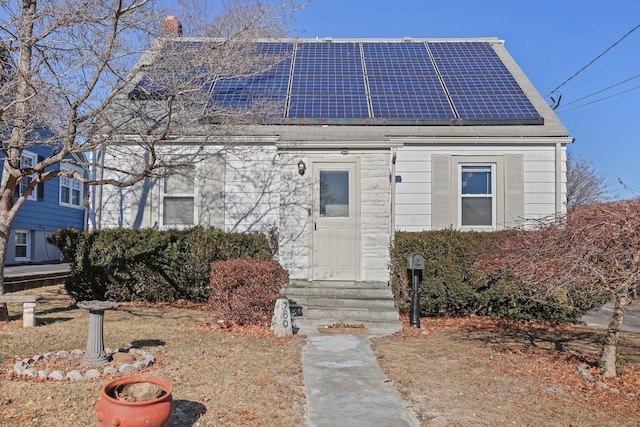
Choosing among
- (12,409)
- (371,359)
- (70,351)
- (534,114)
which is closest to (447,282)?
(371,359)

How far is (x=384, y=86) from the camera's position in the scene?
38.0 feet

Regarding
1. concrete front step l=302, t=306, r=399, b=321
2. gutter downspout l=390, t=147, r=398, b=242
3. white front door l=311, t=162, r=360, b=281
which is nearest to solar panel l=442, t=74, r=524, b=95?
gutter downspout l=390, t=147, r=398, b=242

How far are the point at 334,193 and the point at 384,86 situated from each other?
3.27 metres

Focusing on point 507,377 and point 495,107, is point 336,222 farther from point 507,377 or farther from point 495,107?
point 507,377

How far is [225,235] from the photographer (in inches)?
366

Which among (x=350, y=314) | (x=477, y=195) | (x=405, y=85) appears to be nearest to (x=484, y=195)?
(x=477, y=195)

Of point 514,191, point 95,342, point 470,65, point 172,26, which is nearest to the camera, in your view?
→ point 95,342

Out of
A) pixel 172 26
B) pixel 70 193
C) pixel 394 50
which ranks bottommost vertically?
pixel 70 193

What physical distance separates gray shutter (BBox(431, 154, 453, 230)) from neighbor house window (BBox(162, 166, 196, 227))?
4.99 m

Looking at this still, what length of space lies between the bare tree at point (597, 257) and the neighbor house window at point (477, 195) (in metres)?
4.69

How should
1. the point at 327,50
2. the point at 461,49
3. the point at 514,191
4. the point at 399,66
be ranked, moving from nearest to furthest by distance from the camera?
the point at 514,191, the point at 399,66, the point at 461,49, the point at 327,50

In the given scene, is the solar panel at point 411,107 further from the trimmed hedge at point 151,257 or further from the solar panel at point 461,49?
the trimmed hedge at point 151,257

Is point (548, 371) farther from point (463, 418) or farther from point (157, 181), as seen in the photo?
point (157, 181)

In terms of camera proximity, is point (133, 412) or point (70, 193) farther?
point (70, 193)
